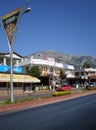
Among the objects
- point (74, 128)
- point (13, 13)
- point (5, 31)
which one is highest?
point (13, 13)

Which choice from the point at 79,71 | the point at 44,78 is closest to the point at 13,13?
the point at 44,78

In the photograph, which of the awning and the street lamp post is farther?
the awning

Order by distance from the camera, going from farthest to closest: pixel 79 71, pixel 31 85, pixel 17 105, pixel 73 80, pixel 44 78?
pixel 79 71 < pixel 73 80 < pixel 44 78 < pixel 31 85 < pixel 17 105

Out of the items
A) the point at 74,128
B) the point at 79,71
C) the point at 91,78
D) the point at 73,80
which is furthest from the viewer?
the point at 79,71

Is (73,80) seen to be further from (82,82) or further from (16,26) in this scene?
(16,26)

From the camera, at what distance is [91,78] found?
357ft

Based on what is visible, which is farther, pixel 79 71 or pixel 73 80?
pixel 79 71

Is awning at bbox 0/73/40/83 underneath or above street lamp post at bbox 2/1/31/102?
underneath

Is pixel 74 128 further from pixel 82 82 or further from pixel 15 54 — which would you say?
pixel 82 82

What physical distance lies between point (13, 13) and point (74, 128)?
49.0 feet

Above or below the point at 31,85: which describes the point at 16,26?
above

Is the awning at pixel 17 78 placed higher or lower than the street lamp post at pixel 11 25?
lower

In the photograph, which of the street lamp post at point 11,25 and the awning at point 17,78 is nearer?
the street lamp post at point 11,25

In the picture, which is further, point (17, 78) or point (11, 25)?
point (17, 78)
